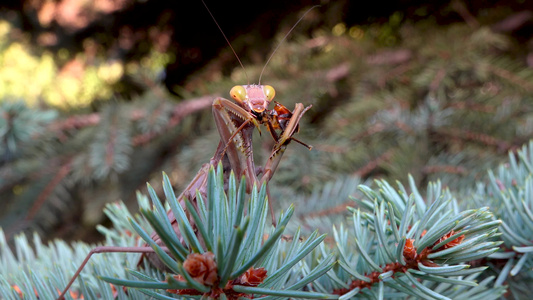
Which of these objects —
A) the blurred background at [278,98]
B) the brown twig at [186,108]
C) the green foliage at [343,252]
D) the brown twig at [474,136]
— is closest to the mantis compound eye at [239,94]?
the green foliage at [343,252]

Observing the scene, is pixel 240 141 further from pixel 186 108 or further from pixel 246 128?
pixel 186 108

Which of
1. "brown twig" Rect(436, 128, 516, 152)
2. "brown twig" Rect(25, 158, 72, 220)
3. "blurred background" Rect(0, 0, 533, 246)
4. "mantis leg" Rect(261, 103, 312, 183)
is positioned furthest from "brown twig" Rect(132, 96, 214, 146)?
"mantis leg" Rect(261, 103, 312, 183)

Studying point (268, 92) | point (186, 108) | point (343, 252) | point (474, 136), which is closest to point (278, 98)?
point (186, 108)

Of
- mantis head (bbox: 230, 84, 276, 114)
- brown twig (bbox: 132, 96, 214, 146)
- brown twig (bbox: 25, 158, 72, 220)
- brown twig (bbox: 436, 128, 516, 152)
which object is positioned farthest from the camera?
brown twig (bbox: 132, 96, 214, 146)

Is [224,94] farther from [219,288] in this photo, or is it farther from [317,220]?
[219,288]

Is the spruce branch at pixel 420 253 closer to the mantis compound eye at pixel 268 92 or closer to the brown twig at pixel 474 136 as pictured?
the mantis compound eye at pixel 268 92

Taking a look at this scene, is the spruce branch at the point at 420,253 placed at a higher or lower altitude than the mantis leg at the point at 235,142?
lower

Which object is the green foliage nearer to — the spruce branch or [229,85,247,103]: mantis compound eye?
the spruce branch
